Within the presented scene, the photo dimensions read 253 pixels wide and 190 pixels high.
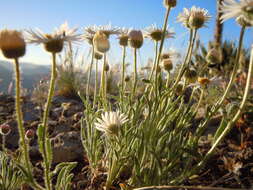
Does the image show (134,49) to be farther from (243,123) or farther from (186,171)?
(243,123)

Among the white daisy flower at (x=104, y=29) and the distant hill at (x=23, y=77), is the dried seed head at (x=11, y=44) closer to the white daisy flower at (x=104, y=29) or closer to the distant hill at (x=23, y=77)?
the white daisy flower at (x=104, y=29)

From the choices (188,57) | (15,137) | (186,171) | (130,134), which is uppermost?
(188,57)

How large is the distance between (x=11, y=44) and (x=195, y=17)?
3.31ft

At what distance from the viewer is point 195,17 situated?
1.61m

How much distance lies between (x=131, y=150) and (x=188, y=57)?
0.61 meters

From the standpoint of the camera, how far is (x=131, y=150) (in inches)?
58.1

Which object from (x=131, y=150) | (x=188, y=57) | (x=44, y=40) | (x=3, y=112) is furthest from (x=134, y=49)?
(x=3, y=112)

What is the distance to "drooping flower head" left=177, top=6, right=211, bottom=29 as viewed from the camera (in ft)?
5.27

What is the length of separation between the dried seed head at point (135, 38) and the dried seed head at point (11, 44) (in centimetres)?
79

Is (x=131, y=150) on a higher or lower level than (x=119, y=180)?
higher

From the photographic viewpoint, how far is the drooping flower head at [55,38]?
3.58ft

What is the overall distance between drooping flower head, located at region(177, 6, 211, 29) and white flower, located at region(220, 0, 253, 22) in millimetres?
457

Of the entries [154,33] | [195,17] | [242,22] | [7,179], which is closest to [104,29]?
[154,33]

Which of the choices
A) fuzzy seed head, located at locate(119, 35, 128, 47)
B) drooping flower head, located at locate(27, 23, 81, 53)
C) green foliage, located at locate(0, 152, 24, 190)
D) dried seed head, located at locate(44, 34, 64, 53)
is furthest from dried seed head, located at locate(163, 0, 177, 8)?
green foliage, located at locate(0, 152, 24, 190)
